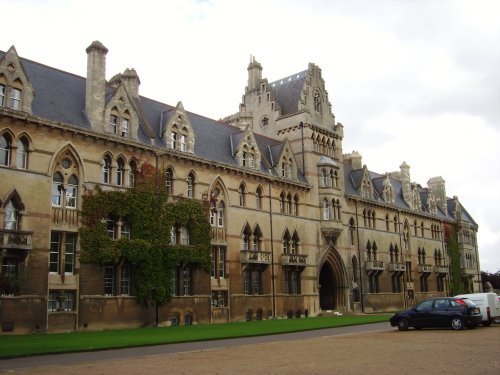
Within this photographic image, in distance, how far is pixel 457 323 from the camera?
26.1 m

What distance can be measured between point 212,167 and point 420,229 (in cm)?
3861

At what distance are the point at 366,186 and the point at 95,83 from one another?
114 ft

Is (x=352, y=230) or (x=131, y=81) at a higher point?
(x=131, y=81)

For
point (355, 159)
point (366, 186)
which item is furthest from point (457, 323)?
point (355, 159)

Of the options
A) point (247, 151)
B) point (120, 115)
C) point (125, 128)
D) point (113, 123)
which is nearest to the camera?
point (113, 123)

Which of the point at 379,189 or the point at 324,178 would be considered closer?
the point at 324,178

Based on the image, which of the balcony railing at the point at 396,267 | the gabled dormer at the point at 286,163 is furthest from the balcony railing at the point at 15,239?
Answer: the balcony railing at the point at 396,267

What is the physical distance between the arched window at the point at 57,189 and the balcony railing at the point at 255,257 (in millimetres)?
14677

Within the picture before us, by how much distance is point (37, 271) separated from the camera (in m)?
29.2

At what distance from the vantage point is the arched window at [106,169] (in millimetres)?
33875

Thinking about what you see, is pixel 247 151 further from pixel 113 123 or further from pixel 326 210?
pixel 113 123

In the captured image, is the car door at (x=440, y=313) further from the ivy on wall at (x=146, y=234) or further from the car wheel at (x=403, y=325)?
the ivy on wall at (x=146, y=234)

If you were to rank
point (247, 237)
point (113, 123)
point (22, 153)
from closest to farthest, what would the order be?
1. point (22, 153)
2. point (113, 123)
3. point (247, 237)

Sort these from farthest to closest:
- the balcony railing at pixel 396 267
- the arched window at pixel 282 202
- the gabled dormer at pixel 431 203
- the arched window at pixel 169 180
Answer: the gabled dormer at pixel 431 203
the balcony railing at pixel 396 267
the arched window at pixel 282 202
the arched window at pixel 169 180
